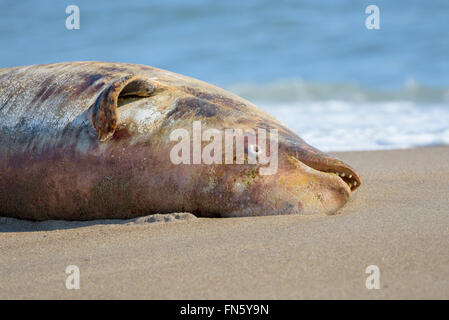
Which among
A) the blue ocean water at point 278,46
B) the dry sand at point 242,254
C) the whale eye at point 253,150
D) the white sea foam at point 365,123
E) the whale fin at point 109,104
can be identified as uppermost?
the blue ocean water at point 278,46

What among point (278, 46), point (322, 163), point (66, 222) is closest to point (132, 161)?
point (66, 222)

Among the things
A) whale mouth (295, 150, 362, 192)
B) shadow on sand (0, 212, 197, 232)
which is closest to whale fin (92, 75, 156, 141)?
shadow on sand (0, 212, 197, 232)

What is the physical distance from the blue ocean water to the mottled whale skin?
17.2 feet

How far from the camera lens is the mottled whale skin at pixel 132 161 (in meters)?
3.00

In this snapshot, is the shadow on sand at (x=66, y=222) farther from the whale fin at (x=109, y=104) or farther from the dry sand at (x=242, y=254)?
the whale fin at (x=109, y=104)

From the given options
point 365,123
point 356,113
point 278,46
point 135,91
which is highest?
point 278,46

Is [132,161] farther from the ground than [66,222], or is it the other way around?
[132,161]

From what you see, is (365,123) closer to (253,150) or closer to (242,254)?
(253,150)

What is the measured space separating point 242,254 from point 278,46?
11.6 metres

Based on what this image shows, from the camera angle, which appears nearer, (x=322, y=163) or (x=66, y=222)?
(x=322, y=163)

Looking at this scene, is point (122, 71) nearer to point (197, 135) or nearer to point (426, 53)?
point (197, 135)

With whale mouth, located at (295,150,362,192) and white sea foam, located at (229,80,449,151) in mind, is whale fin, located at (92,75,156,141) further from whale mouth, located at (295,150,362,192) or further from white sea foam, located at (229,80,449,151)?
white sea foam, located at (229,80,449,151)

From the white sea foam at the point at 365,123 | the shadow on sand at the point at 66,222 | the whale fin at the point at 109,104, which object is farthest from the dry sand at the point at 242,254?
the white sea foam at the point at 365,123

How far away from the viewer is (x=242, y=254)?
254cm
